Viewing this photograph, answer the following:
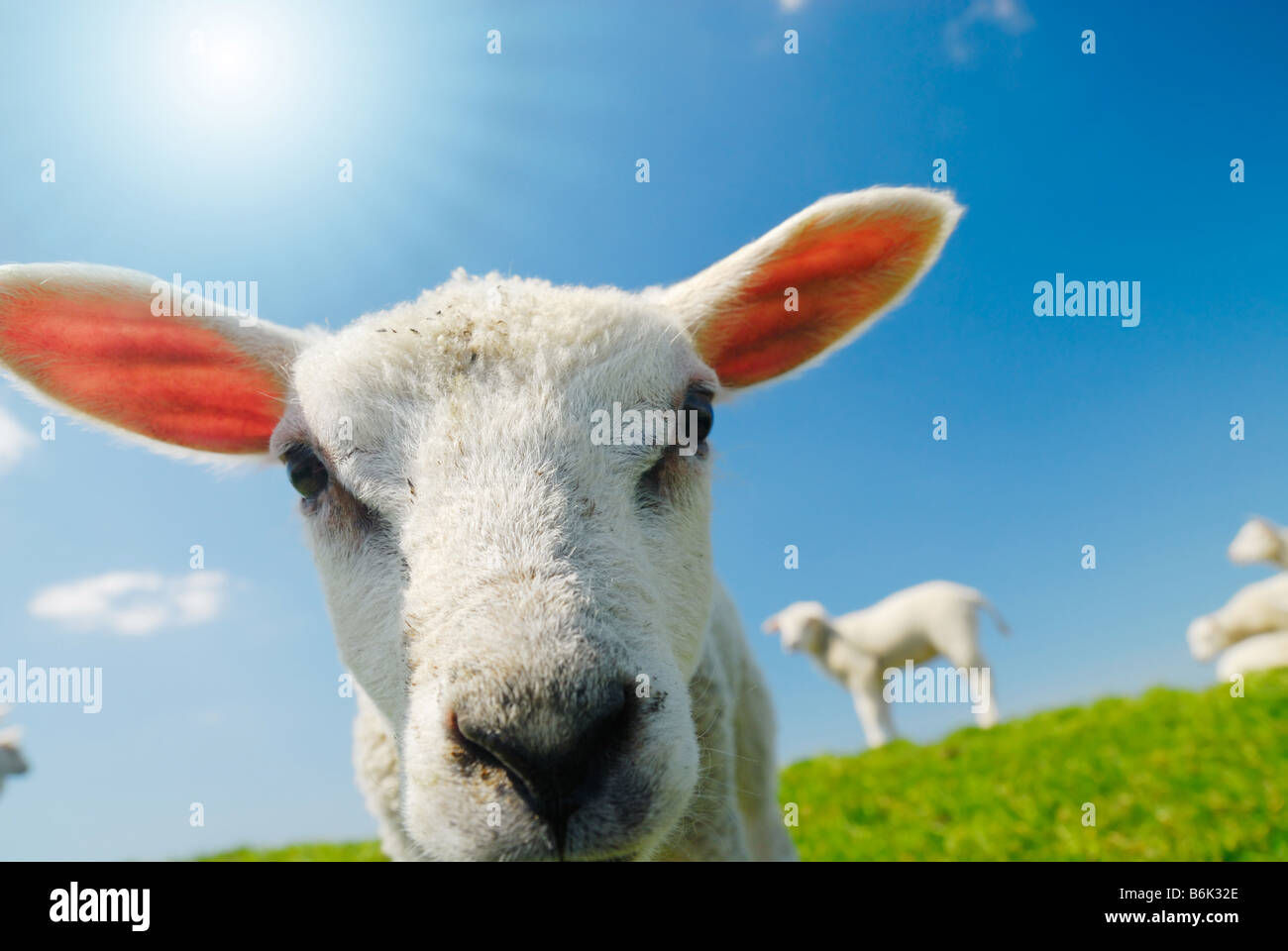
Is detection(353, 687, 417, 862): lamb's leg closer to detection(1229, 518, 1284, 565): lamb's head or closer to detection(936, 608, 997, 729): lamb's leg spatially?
detection(936, 608, 997, 729): lamb's leg

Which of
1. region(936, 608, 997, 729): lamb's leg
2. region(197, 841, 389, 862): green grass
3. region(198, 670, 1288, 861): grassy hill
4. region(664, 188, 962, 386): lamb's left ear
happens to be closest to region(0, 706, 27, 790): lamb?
region(197, 841, 389, 862): green grass

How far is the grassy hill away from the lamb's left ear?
339cm

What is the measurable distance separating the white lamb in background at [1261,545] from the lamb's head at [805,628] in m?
8.68

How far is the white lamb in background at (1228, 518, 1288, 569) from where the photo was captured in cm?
1588

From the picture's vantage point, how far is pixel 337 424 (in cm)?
252

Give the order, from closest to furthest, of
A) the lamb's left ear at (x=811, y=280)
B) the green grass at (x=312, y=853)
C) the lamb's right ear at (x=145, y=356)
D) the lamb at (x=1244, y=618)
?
the lamb's right ear at (x=145, y=356) → the lamb's left ear at (x=811, y=280) → the green grass at (x=312, y=853) → the lamb at (x=1244, y=618)

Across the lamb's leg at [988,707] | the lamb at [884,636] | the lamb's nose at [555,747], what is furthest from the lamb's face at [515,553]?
the lamb at [884,636]

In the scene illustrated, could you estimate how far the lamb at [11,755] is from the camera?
1132 centimetres

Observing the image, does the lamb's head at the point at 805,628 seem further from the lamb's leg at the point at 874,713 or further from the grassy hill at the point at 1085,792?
the grassy hill at the point at 1085,792

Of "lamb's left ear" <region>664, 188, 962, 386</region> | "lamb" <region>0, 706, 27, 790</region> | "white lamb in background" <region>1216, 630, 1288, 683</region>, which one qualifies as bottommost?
"lamb" <region>0, 706, 27, 790</region>

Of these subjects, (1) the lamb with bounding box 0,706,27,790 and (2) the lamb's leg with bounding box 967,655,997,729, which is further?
(2) the lamb's leg with bounding box 967,655,997,729
